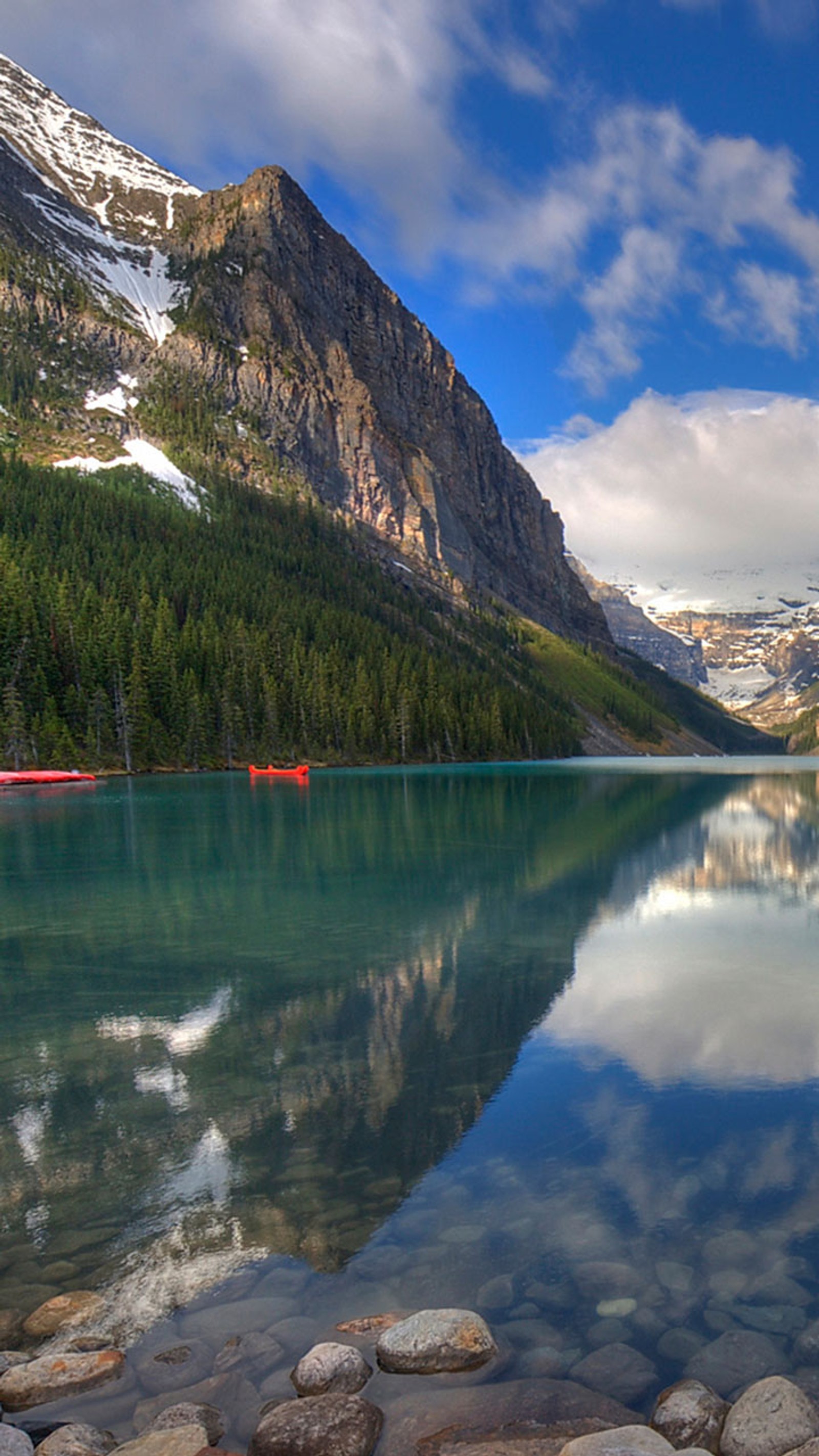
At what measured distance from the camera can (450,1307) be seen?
8.47 metres

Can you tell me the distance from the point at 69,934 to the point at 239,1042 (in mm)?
11698

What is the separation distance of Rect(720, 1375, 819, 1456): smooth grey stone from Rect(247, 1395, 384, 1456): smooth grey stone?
8.91 ft

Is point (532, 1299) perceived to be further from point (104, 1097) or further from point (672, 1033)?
point (672, 1033)

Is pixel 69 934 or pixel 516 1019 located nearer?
pixel 516 1019

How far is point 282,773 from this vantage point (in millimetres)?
119875

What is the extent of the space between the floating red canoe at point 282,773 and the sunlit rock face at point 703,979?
257 ft

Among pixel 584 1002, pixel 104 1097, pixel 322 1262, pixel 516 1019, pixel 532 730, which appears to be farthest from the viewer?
pixel 532 730

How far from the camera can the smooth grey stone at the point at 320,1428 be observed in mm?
6359

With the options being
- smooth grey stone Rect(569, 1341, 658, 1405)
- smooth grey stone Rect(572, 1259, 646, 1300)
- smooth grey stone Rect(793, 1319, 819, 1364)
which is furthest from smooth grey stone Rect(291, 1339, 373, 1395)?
smooth grey stone Rect(793, 1319, 819, 1364)

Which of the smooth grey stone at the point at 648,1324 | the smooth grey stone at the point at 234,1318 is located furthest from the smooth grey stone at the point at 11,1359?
the smooth grey stone at the point at 648,1324

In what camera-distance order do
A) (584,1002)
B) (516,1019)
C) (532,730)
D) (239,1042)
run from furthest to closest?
(532,730)
(584,1002)
(516,1019)
(239,1042)

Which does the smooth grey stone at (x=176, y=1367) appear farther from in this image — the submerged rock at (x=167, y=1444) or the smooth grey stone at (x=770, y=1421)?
the smooth grey stone at (x=770, y=1421)

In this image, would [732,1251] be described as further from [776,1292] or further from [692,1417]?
[692,1417]

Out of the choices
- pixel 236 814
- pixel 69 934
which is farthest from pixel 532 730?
pixel 69 934
